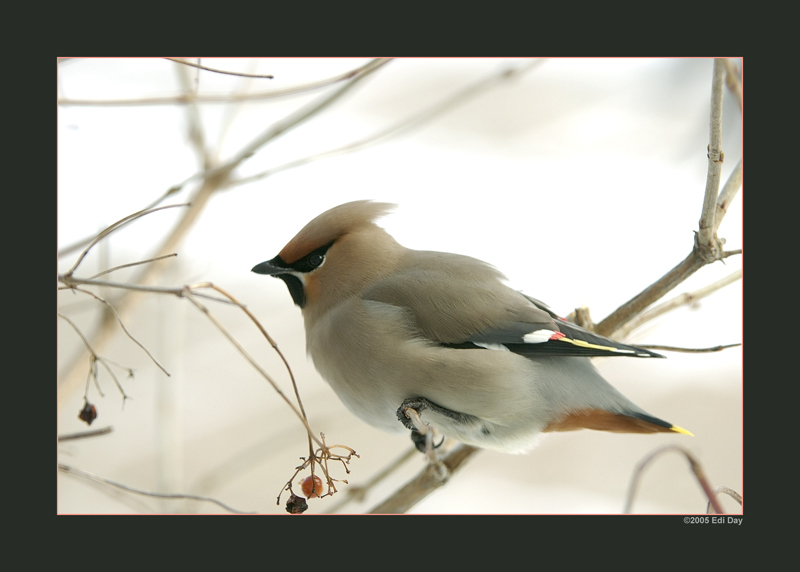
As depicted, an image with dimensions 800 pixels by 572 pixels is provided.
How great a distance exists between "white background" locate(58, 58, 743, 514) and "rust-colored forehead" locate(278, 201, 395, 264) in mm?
43

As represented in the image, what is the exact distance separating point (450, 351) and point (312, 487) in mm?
582

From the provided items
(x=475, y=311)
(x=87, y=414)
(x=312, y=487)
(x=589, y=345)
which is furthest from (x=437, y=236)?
(x=87, y=414)

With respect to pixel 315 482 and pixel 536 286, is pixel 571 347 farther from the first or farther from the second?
pixel 315 482

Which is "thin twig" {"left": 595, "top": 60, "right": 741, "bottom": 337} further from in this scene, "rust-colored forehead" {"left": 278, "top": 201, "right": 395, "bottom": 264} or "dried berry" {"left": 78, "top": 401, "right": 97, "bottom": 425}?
"dried berry" {"left": 78, "top": 401, "right": 97, "bottom": 425}

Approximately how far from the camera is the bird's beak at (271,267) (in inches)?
96.0

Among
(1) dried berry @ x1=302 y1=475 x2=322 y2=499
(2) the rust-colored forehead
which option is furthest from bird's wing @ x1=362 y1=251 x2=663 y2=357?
(1) dried berry @ x1=302 y1=475 x2=322 y2=499

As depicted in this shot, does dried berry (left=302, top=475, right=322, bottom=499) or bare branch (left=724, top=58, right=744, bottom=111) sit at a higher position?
bare branch (left=724, top=58, right=744, bottom=111)

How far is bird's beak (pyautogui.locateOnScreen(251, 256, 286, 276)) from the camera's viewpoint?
2439 mm

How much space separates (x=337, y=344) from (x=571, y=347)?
75 centimetres

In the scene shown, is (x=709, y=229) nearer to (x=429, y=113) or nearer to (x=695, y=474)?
(x=695, y=474)

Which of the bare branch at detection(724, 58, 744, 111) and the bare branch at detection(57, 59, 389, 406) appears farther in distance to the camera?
the bare branch at detection(57, 59, 389, 406)

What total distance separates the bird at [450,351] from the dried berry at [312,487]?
330 millimetres

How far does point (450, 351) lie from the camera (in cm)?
237

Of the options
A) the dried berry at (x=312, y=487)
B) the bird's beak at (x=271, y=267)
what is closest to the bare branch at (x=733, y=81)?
the bird's beak at (x=271, y=267)
